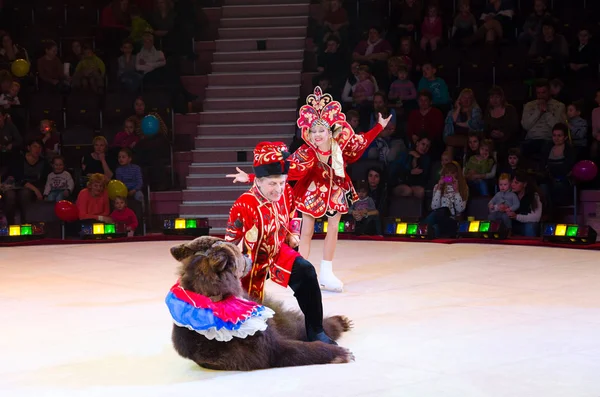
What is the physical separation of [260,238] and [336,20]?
8.62m

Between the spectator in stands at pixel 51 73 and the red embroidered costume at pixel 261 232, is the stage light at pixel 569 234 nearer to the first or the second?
the red embroidered costume at pixel 261 232

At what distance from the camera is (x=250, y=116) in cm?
1293

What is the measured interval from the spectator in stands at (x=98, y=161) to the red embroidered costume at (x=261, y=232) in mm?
6649

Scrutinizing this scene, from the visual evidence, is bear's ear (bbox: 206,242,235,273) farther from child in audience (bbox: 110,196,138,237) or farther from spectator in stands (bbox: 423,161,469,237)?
child in audience (bbox: 110,196,138,237)

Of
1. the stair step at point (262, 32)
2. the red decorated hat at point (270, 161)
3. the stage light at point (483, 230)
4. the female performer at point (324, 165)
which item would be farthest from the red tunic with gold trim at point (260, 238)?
the stair step at point (262, 32)

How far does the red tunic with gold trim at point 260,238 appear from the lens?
5.01 m

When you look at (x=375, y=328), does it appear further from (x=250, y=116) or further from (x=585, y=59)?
(x=250, y=116)

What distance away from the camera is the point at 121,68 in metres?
13.1

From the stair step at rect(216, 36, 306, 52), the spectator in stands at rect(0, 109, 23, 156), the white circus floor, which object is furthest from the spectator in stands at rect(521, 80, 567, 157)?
the spectator in stands at rect(0, 109, 23, 156)

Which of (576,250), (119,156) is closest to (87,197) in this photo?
(119,156)

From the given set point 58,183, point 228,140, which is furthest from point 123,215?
point 228,140

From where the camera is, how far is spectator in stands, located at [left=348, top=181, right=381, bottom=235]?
34.1ft

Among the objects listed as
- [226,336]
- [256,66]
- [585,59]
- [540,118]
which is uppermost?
[585,59]

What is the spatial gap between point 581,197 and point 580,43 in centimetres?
241
